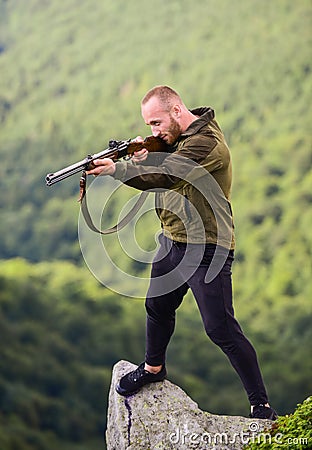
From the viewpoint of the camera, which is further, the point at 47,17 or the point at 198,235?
the point at 47,17

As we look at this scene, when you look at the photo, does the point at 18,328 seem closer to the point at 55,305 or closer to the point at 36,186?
the point at 55,305

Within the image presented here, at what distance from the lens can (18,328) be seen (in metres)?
12.5

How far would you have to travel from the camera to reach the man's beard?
10.7 ft

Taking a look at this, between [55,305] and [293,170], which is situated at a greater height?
[293,170]

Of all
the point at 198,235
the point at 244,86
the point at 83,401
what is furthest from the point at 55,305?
the point at 198,235

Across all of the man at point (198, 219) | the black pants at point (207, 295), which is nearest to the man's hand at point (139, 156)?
the man at point (198, 219)

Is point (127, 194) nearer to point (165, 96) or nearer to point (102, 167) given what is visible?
point (165, 96)

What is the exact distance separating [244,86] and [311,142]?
4.36 ft

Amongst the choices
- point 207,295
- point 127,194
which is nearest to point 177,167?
point 207,295

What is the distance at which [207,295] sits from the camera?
3.25 metres

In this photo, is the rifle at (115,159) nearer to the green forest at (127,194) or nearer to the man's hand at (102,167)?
the man's hand at (102,167)

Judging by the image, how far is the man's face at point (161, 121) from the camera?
3230 mm

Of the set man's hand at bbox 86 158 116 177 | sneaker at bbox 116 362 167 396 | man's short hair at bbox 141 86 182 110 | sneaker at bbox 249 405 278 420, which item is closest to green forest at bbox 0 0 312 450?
sneaker at bbox 116 362 167 396

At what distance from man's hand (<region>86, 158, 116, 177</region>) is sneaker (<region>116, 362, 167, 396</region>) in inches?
40.3
